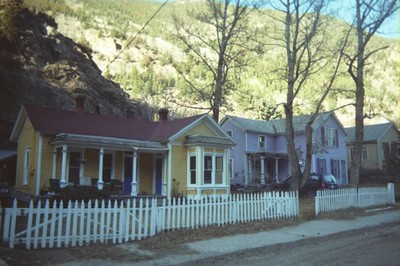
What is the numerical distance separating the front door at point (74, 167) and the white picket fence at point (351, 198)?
37.8 ft

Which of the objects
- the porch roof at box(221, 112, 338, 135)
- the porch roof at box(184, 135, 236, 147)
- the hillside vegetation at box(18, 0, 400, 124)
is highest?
the hillside vegetation at box(18, 0, 400, 124)

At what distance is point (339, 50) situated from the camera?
2105cm

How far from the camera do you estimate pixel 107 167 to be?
19.9 m

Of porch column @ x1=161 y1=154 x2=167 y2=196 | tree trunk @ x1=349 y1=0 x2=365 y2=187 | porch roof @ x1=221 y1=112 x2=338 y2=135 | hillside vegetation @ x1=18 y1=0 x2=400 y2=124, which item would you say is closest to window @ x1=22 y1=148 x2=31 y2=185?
porch column @ x1=161 y1=154 x2=167 y2=196

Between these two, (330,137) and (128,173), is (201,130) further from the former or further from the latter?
(330,137)

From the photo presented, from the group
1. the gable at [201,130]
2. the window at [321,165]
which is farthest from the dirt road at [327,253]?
the window at [321,165]

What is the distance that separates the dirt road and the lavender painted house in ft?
76.5

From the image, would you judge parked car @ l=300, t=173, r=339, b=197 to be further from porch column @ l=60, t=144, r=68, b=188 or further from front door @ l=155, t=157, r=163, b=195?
porch column @ l=60, t=144, r=68, b=188

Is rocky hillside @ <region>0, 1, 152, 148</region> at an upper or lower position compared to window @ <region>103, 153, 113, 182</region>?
upper

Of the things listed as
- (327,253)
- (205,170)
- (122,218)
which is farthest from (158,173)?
(327,253)

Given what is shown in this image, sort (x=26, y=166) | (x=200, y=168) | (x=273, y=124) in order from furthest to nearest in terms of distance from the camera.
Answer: (x=273, y=124)
(x=200, y=168)
(x=26, y=166)

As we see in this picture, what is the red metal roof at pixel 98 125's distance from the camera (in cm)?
1834

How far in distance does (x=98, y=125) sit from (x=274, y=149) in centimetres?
2187

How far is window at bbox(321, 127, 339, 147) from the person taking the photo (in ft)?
123
